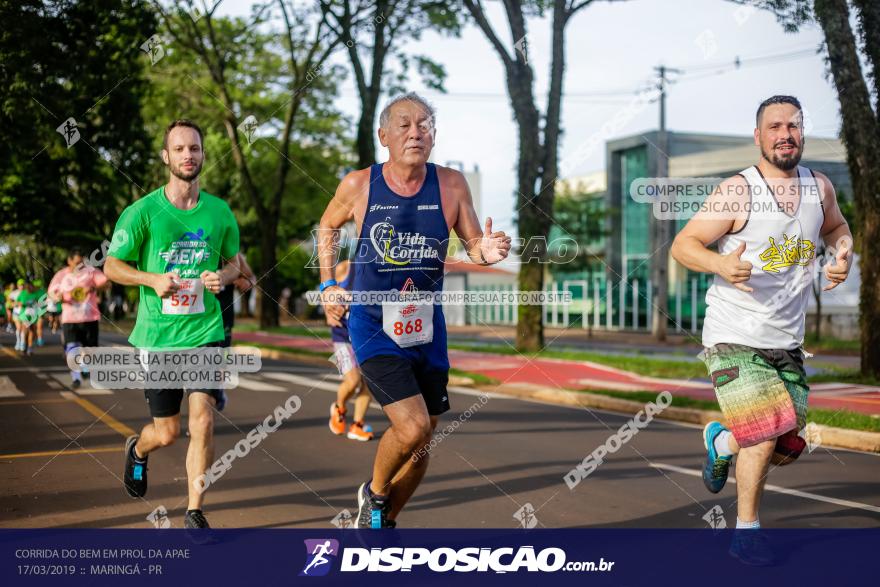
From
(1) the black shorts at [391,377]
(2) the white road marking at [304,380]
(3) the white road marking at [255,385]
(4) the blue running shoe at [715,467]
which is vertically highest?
(1) the black shorts at [391,377]

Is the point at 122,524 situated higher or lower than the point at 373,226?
lower

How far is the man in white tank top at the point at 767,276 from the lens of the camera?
15.3ft

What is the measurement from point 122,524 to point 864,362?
1165 cm

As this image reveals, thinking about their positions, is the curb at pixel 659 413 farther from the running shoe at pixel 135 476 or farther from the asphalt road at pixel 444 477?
the running shoe at pixel 135 476

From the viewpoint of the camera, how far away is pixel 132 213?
207 inches

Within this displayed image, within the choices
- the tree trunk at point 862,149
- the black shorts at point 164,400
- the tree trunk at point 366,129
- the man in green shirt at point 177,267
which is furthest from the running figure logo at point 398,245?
the tree trunk at point 366,129

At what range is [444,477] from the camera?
24.0 ft

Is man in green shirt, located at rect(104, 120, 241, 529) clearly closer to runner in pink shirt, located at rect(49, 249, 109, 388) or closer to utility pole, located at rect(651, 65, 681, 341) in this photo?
runner in pink shirt, located at rect(49, 249, 109, 388)

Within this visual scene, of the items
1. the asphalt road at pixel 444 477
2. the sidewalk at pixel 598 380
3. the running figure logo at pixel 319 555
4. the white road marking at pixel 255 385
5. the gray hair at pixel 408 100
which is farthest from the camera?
the white road marking at pixel 255 385

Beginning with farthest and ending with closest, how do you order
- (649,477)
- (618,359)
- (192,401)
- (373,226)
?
1. (618,359)
2. (649,477)
3. (192,401)
4. (373,226)

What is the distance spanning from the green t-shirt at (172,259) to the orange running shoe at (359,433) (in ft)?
13.4

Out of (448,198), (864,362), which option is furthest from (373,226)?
(864,362)

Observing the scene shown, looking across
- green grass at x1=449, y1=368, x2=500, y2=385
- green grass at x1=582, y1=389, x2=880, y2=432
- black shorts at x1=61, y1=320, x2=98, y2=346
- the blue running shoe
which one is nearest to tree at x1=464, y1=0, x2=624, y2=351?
green grass at x1=449, y1=368, x2=500, y2=385

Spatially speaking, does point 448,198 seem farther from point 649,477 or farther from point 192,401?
point 649,477
